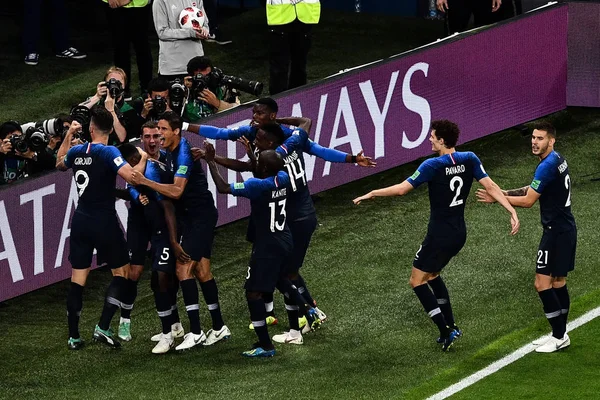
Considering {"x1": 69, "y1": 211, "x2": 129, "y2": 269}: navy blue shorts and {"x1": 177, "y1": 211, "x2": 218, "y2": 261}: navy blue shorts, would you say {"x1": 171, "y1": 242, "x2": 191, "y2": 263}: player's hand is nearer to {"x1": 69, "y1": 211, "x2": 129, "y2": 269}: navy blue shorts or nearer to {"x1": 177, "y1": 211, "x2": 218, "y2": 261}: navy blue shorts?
{"x1": 177, "y1": 211, "x2": 218, "y2": 261}: navy blue shorts

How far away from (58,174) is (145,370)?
2.33 metres

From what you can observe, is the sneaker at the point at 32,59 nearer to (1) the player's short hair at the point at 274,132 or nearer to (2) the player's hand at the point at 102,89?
(2) the player's hand at the point at 102,89

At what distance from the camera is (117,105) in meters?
13.9

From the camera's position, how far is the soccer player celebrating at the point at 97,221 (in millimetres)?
11914

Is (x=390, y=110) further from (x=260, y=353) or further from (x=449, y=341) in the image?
(x=260, y=353)

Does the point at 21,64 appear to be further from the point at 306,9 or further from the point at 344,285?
the point at 344,285

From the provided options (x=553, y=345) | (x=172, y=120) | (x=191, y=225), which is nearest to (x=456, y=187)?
(x=553, y=345)

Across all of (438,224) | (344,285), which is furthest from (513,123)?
(438,224)

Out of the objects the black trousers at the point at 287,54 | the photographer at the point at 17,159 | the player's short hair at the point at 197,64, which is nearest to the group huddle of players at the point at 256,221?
the photographer at the point at 17,159

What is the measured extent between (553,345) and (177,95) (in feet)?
14.7

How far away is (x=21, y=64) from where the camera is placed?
18.4 meters

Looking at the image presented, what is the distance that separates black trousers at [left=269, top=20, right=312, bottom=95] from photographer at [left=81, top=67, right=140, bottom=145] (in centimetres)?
229

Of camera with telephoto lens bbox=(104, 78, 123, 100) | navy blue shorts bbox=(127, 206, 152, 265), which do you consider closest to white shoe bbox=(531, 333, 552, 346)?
navy blue shorts bbox=(127, 206, 152, 265)

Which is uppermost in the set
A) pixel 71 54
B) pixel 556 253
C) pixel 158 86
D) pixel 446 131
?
pixel 446 131
